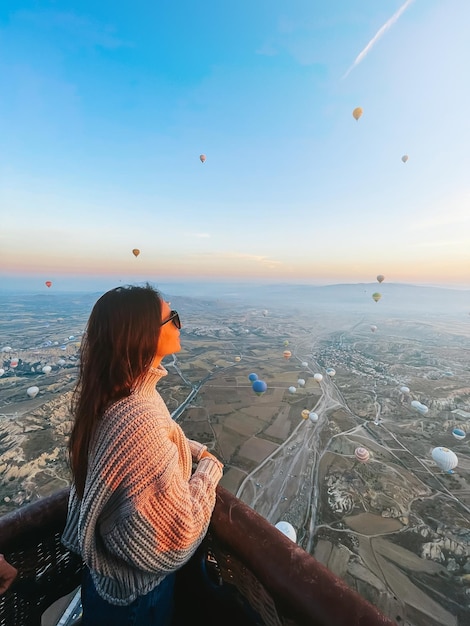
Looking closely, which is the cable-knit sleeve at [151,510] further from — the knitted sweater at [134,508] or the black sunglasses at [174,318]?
the black sunglasses at [174,318]

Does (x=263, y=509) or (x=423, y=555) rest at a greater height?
(x=263, y=509)

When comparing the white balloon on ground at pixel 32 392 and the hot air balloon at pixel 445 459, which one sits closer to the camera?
the hot air balloon at pixel 445 459

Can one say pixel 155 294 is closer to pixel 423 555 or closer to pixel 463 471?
pixel 423 555

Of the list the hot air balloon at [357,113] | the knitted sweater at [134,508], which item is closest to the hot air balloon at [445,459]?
the hot air balloon at [357,113]

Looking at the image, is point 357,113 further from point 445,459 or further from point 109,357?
point 445,459

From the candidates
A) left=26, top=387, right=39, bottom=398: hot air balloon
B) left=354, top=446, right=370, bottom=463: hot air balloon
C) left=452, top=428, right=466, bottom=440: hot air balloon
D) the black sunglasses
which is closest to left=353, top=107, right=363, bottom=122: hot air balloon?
the black sunglasses

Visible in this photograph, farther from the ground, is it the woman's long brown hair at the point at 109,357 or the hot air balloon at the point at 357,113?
the hot air balloon at the point at 357,113

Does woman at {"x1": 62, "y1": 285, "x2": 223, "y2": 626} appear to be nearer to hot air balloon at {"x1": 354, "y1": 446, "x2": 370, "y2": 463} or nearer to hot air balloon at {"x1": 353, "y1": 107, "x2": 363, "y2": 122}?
hot air balloon at {"x1": 353, "y1": 107, "x2": 363, "y2": 122}

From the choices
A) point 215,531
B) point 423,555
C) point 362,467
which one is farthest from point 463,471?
point 215,531
